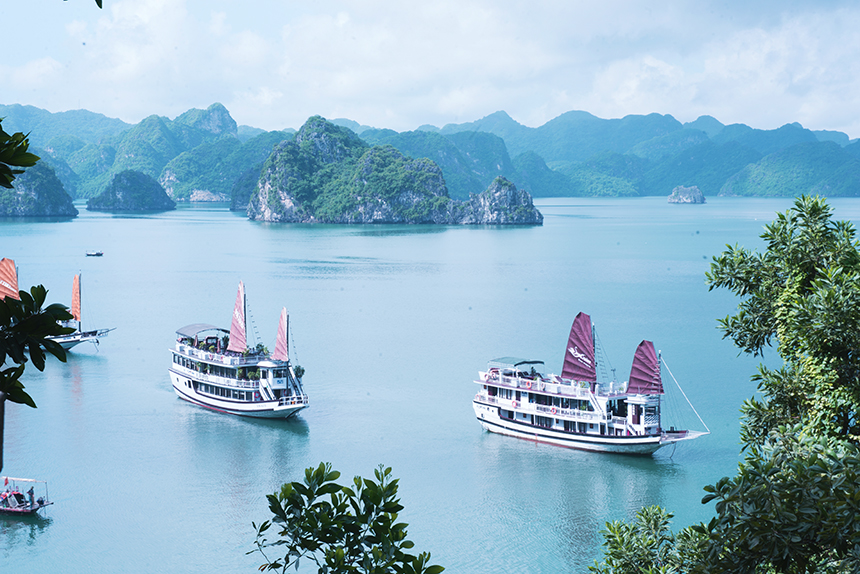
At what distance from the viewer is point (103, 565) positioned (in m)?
26.9

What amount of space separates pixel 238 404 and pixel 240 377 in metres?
1.50

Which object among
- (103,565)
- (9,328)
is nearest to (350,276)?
(103,565)

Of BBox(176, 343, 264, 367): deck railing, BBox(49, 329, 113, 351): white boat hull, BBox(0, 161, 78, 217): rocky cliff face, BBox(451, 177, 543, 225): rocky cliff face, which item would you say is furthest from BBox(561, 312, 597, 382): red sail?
BBox(0, 161, 78, 217): rocky cliff face

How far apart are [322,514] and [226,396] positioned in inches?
1507

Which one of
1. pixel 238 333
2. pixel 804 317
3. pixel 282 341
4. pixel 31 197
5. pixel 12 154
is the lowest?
pixel 282 341

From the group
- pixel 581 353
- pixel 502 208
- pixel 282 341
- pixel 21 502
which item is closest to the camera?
pixel 21 502

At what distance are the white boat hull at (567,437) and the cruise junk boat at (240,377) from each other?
9.77m

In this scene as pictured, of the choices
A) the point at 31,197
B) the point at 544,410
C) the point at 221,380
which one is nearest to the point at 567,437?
the point at 544,410

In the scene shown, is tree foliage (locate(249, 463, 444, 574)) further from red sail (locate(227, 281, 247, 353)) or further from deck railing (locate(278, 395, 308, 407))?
red sail (locate(227, 281, 247, 353))

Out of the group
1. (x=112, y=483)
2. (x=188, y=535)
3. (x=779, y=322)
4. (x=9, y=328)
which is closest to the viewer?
(x=9, y=328)

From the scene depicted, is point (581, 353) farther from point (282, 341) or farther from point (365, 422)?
point (282, 341)

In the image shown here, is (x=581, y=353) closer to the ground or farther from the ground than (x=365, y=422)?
farther from the ground

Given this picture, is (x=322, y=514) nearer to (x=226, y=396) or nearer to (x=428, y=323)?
(x=226, y=396)

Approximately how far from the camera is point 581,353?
38.4 metres
